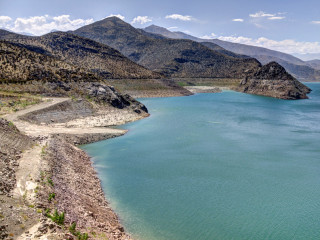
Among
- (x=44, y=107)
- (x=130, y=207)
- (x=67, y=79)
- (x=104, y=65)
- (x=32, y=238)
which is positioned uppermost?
(x=104, y=65)

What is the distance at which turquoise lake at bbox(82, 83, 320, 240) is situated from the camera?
18156mm

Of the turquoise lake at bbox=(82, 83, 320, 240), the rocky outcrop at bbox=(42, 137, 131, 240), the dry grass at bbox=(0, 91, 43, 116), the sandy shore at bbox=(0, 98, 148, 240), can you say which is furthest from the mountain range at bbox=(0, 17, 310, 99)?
the rocky outcrop at bbox=(42, 137, 131, 240)

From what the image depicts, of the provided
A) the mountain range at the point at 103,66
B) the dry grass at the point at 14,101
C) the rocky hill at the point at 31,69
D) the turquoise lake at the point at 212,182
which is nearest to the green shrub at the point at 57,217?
the turquoise lake at the point at 212,182

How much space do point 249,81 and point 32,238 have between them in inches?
5523

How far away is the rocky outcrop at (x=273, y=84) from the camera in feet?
362

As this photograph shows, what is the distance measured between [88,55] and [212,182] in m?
105

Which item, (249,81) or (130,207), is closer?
(130,207)

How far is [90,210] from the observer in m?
17.9

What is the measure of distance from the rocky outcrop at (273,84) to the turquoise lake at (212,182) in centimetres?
6962

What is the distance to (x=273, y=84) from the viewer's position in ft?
397

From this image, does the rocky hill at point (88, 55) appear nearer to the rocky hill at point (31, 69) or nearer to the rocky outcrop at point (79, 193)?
the rocky hill at point (31, 69)

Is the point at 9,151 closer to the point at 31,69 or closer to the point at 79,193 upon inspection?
the point at 79,193

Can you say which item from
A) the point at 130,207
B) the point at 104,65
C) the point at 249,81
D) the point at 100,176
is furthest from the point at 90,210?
the point at 249,81

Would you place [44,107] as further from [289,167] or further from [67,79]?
[289,167]
